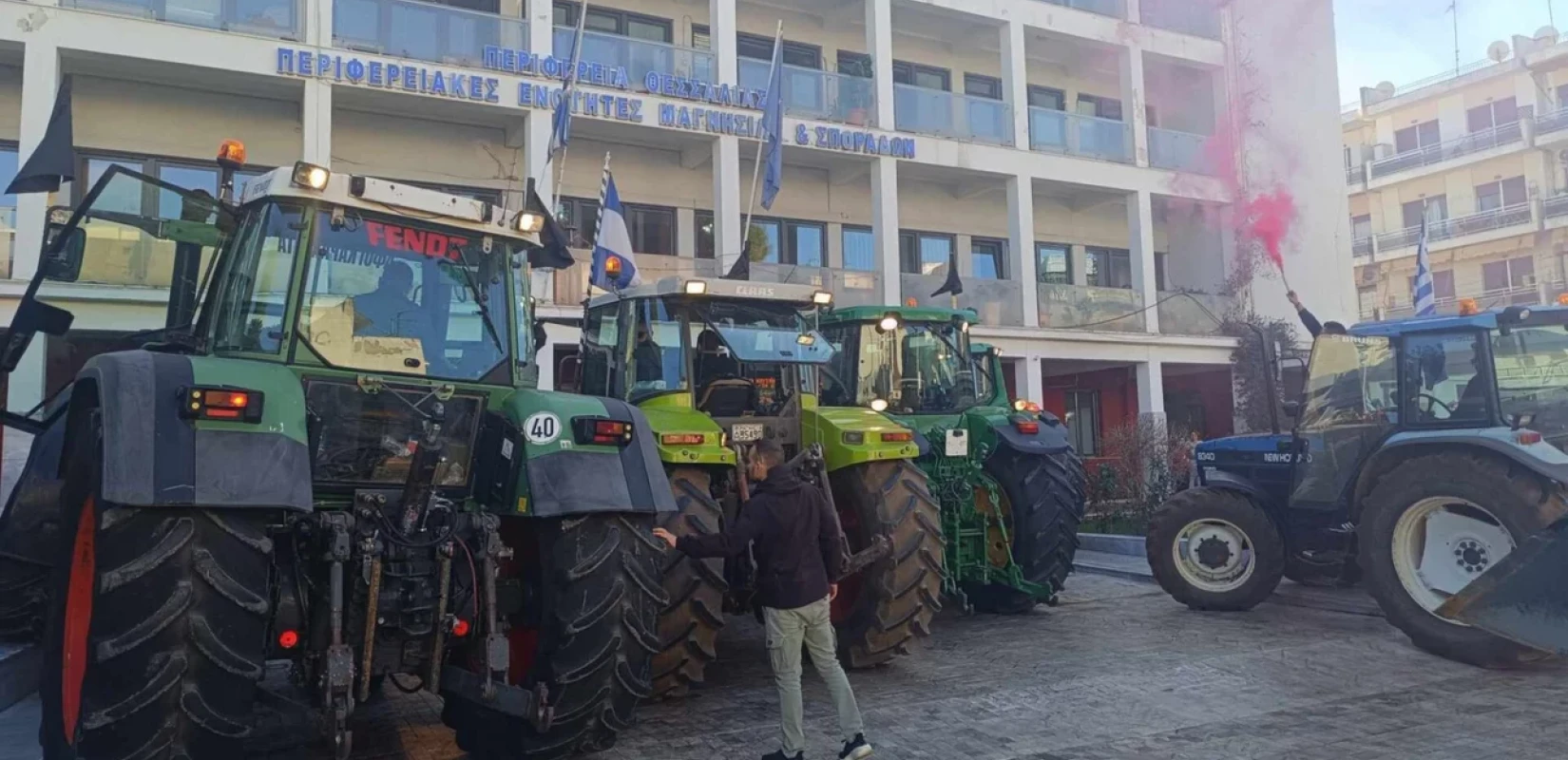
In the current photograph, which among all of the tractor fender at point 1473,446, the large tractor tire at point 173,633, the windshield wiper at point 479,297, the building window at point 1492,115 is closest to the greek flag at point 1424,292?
the tractor fender at point 1473,446

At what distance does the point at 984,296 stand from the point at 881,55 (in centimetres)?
487

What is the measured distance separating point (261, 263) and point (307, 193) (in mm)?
377

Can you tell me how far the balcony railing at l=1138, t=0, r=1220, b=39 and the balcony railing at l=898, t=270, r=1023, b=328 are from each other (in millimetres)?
7297

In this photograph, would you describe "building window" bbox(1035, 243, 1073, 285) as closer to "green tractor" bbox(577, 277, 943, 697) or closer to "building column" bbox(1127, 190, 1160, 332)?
"building column" bbox(1127, 190, 1160, 332)

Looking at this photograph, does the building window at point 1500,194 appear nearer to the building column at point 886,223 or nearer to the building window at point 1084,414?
the building window at point 1084,414

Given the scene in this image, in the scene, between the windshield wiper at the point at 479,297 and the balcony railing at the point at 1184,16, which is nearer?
the windshield wiper at the point at 479,297

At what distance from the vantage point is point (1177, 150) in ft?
71.9

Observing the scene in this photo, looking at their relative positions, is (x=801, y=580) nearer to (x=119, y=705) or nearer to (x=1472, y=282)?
(x=119, y=705)

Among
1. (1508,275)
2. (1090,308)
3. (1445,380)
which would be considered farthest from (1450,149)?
(1445,380)

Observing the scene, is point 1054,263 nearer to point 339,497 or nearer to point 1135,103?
point 1135,103

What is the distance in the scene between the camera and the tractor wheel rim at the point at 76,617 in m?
4.21

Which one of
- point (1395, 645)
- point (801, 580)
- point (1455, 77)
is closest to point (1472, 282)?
point (1455, 77)

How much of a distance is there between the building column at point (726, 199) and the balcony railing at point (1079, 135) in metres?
6.62

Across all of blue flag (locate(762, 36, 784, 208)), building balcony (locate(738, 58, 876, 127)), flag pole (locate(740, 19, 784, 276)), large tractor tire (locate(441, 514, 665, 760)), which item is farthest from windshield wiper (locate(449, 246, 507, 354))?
building balcony (locate(738, 58, 876, 127))
